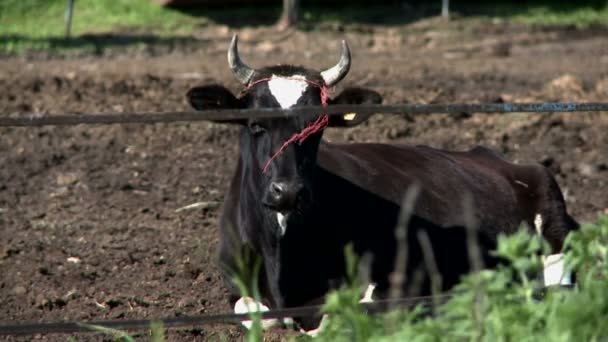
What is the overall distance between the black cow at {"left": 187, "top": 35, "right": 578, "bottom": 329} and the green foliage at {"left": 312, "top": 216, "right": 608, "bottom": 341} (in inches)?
99.6

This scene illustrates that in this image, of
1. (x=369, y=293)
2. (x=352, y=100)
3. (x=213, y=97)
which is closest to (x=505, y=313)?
(x=369, y=293)

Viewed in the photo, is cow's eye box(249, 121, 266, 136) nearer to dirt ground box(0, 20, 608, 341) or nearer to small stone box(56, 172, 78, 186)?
dirt ground box(0, 20, 608, 341)

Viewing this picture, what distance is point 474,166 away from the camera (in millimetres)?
9203

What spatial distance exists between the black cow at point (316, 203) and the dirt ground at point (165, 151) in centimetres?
49

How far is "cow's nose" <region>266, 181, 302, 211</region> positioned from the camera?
23.0 feet

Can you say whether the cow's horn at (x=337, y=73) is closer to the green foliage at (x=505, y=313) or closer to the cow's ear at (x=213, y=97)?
the cow's ear at (x=213, y=97)

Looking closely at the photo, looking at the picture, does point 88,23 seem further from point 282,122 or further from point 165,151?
point 282,122

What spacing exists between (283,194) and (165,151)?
506 cm

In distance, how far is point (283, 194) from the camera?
23.0 ft

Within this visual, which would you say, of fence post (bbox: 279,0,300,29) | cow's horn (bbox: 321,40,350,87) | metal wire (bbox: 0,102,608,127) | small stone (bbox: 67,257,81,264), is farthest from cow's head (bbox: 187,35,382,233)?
fence post (bbox: 279,0,300,29)

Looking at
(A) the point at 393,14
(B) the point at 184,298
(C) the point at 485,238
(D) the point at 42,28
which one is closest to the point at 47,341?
(B) the point at 184,298

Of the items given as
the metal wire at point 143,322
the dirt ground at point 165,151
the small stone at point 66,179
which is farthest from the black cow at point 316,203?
the small stone at point 66,179

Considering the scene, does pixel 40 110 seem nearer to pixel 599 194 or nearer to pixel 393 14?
pixel 599 194

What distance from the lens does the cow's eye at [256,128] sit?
7.37 m
